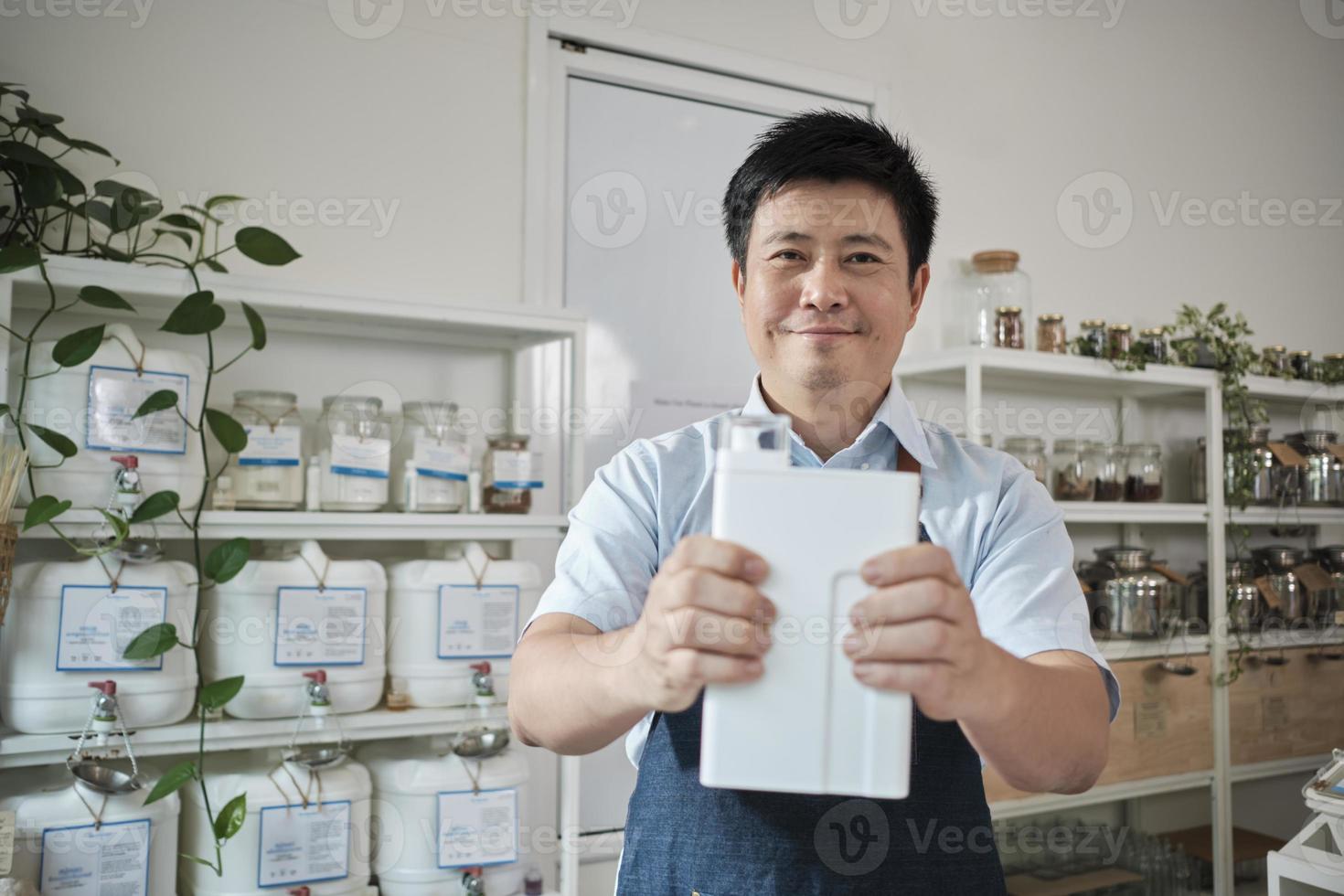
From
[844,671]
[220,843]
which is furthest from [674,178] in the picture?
[844,671]

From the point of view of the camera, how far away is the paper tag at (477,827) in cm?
170

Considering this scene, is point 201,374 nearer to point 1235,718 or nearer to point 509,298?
point 509,298

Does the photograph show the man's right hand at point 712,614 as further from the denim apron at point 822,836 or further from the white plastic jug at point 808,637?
the denim apron at point 822,836

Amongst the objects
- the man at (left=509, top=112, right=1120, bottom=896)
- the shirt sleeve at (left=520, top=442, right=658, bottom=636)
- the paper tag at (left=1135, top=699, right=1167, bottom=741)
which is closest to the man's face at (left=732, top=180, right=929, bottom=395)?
Answer: the man at (left=509, top=112, right=1120, bottom=896)

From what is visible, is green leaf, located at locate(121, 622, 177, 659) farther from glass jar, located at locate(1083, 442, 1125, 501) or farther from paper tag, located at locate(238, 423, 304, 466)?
glass jar, located at locate(1083, 442, 1125, 501)

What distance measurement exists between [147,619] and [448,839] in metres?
0.61

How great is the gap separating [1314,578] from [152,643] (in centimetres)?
296

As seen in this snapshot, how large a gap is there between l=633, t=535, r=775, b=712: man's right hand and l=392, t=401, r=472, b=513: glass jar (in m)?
1.22

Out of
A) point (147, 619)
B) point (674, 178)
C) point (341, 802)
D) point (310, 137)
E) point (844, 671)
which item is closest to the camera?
point (844, 671)

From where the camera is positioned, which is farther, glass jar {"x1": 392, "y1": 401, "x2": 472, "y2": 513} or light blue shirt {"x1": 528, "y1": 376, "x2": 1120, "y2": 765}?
glass jar {"x1": 392, "y1": 401, "x2": 472, "y2": 513}

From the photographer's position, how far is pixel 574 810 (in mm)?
1851

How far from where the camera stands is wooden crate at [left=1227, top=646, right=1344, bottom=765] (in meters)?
2.73

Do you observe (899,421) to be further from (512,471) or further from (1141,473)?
(1141,473)

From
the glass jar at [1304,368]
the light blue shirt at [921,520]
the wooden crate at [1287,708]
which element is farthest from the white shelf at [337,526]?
the glass jar at [1304,368]
